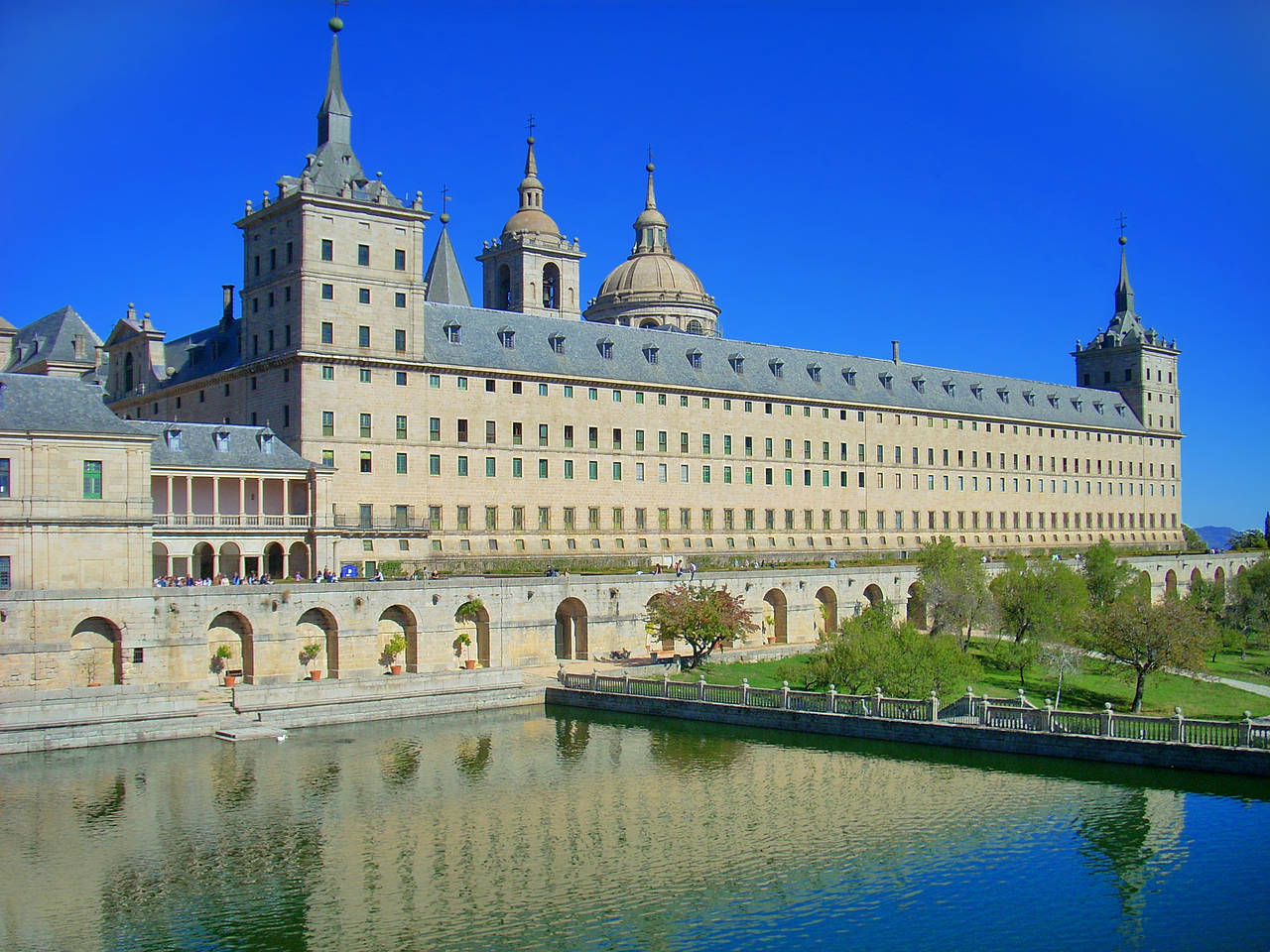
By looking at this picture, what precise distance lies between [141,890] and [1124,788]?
28.8m

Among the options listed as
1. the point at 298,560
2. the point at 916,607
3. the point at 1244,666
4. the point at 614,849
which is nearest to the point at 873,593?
the point at 916,607

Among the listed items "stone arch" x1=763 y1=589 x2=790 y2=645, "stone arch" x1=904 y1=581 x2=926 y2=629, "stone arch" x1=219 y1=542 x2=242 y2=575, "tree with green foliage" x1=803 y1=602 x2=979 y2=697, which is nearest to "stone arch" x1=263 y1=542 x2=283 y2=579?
"stone arch" x1=219 y1=542 x2=242 y2=575

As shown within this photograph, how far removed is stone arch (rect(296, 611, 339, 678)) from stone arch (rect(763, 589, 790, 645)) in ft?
91.0

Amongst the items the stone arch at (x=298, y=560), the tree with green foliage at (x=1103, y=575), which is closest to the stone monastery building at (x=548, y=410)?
the stone arch at (x=298, y=560)

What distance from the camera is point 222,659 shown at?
51875 millimetres

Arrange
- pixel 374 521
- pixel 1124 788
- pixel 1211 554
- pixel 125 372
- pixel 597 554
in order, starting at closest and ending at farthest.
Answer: pixel 1124 788
pixel 374 521
pixel 597 554
pixel 125 372
pixel 1211 554

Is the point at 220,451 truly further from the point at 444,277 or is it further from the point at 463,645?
the point at 444,277

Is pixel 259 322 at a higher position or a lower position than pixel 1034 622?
higher

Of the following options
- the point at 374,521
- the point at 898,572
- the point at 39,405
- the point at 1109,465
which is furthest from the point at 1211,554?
the point at 39,405

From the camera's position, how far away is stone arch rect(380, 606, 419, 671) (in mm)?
57219

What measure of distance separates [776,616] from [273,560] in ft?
94.6

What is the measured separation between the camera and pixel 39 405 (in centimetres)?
5031

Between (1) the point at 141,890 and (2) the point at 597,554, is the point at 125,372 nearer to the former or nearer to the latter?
(2) the point at 597,554

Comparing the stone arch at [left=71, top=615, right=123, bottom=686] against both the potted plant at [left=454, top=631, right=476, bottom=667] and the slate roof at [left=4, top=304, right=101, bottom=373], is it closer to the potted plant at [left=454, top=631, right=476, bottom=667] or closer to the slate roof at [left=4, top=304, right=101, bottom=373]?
the potted plant at [left=454, top=631, right=476, bottom=667]
